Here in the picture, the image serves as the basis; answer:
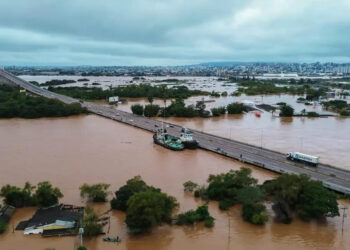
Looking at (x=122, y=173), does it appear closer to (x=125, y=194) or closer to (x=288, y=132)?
(x=125, y=194)

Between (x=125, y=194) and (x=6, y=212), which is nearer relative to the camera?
(x=6, y=212)

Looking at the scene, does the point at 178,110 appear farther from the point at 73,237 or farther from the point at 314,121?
the point at 73,237

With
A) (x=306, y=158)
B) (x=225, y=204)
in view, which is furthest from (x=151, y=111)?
(x=225, y=204)

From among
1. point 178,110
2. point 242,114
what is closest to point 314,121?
point 242,114

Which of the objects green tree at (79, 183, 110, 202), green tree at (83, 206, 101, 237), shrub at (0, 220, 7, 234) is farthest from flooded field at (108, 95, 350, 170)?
shrub at (0, 220, 7, 234)

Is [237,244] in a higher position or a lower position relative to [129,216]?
lower
